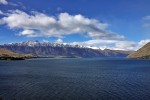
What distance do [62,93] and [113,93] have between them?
14.8 meters

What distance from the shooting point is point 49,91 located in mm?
71750

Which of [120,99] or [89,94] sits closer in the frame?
[120,99]

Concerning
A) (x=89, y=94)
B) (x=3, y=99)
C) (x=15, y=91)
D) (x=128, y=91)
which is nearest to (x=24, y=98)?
(x=3, y=99)

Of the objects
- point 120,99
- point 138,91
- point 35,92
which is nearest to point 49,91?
point 35,92

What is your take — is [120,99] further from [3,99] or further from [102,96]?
[3,99]

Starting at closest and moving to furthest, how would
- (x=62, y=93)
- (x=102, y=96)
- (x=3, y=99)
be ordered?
1. (x=3, y=99)
2. (x=102, y=96)
3. (x=62, y=93)

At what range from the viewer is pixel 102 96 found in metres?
64.7

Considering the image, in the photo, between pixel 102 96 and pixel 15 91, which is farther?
pixel 15 91

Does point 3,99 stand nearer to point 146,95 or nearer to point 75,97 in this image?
point 75,97

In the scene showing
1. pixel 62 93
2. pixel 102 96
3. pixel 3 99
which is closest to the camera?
pixel 3 99

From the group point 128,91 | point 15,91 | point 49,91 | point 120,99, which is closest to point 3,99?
point 15,91

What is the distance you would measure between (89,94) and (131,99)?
39.7 ft

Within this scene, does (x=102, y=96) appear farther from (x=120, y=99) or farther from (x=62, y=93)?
(x=62, y=93)

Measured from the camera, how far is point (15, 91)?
71.4 meters
